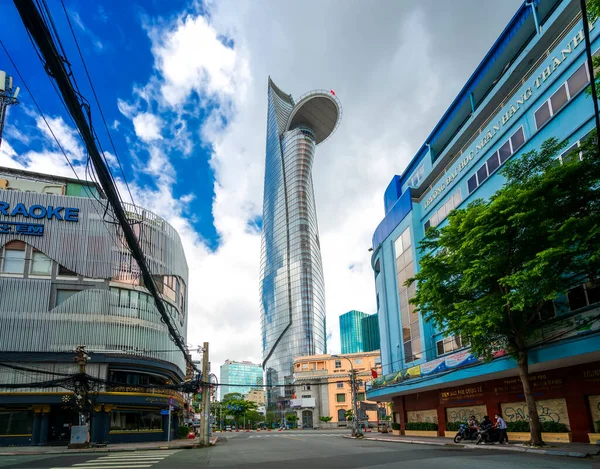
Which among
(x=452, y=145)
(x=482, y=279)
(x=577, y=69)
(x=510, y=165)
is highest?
(x=452, y=145)

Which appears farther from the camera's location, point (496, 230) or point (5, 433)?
point (5, 433)

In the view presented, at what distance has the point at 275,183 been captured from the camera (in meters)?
151

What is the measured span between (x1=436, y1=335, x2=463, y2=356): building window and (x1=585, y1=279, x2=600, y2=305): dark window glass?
43.3 ft

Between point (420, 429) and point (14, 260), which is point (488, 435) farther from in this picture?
point (14, 260)

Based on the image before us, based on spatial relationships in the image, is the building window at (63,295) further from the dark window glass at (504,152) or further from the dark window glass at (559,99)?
the dark window glass at (559,99)

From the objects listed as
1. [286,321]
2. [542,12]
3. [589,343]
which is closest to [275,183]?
[286,321]

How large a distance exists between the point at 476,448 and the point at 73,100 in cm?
2177

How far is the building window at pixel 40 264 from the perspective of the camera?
139 ft

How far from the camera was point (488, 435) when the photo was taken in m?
24.1

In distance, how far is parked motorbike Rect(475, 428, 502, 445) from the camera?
24.0 meters

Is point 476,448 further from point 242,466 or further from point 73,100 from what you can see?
point 73,100

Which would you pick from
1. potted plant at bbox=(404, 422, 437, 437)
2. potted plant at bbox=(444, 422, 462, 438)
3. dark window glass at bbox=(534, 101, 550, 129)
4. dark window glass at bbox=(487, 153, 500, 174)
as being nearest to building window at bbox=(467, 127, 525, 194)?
dark window glass at bbox=(487, 153, 500, 174)

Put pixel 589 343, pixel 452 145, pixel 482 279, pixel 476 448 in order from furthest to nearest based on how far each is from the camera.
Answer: pixel 452 145 < pixel 476 448 < pixel 482 279 < pixel 589 343

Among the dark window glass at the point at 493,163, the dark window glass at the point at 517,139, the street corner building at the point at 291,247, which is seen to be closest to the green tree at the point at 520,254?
the dark window glass at the point at 517,139
